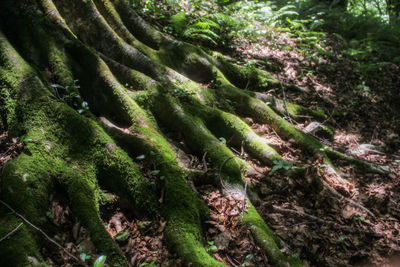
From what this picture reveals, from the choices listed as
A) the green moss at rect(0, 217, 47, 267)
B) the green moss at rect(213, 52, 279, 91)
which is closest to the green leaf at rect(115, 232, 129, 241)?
the green moss at rect(0, 217, 47, 267)

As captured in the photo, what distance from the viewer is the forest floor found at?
2.55 m

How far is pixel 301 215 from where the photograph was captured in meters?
3.50

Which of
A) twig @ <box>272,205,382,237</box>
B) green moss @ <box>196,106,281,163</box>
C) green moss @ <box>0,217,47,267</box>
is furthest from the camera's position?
green moss @ <box>196,106,281,163</box>

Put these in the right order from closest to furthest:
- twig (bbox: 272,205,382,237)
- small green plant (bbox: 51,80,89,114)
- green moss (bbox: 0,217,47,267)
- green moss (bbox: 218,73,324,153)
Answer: green moss (bbox: 0,217,47,267) < small green plant (bbox: 51,80,89,114) < twig (bbox: 272,205,382,237) < green moss (bbox: 218,73,324,153)

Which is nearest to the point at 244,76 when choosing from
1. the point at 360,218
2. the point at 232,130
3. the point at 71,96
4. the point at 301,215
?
the point at 232,130

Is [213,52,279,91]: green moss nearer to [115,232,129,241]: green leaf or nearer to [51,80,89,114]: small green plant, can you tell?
[51,80,89,114]: small green plant

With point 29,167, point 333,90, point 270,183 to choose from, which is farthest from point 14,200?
point 333,90

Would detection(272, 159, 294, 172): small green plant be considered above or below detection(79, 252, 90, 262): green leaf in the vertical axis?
above

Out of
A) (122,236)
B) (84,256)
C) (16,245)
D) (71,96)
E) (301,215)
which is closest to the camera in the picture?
(16,245)

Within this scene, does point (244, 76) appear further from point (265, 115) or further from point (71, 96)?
point (71, 96)

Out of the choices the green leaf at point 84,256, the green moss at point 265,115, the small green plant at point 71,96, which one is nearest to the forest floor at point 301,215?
the green leaf at point 84,256

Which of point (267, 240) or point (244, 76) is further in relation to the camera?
point (244, 76)

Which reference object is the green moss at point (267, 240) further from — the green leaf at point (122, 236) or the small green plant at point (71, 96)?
the small green plant at point (71, 96)

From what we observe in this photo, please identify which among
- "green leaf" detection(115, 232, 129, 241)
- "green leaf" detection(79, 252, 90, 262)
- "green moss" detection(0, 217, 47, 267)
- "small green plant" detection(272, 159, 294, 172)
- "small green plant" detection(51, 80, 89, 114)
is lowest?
"green leaf" detection(115, 232, 129, 241)
